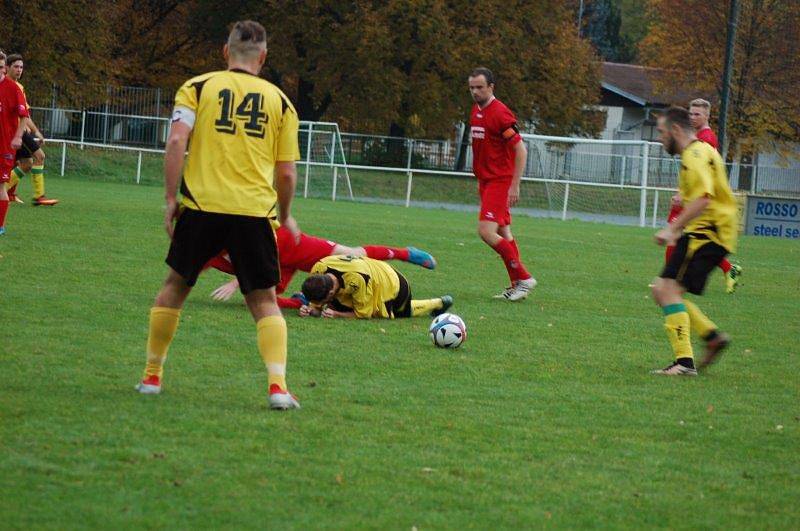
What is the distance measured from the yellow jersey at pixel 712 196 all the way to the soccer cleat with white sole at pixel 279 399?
10.7 ft

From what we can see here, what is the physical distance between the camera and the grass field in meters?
4.70

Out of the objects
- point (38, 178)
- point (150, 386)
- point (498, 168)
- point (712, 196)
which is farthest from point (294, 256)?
point (38, 178)

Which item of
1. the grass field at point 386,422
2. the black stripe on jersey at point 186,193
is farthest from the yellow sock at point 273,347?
the black stripe on jersey at point 186,193

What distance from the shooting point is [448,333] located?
28.5ft

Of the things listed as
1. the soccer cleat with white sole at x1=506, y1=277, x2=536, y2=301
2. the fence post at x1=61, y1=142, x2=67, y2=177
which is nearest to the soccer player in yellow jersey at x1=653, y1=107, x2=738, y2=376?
the soccer cleat with white sole at x1=506, y1=277, x2=536, y2=301

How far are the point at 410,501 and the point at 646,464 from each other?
140cm

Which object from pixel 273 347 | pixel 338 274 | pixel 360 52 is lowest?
pixel 273 347

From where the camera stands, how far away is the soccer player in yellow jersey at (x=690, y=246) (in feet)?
26.6

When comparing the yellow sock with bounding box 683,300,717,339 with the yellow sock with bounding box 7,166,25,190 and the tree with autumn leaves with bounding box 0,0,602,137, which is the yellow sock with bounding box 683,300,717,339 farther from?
the tree with autumn leaves with bounding box 0,0,602,137

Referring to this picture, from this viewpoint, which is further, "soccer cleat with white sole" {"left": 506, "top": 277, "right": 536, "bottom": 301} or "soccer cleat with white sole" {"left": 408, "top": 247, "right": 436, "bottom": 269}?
"soccer cleat with white sole" {"left": 506, "top": 277, "right": 536, "bottom": 301}

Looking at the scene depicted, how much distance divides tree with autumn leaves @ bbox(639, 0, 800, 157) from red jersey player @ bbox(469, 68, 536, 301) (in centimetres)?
3755

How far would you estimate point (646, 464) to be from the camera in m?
5.62

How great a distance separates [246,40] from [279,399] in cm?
184

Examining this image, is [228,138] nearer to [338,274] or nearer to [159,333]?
[159,333]
